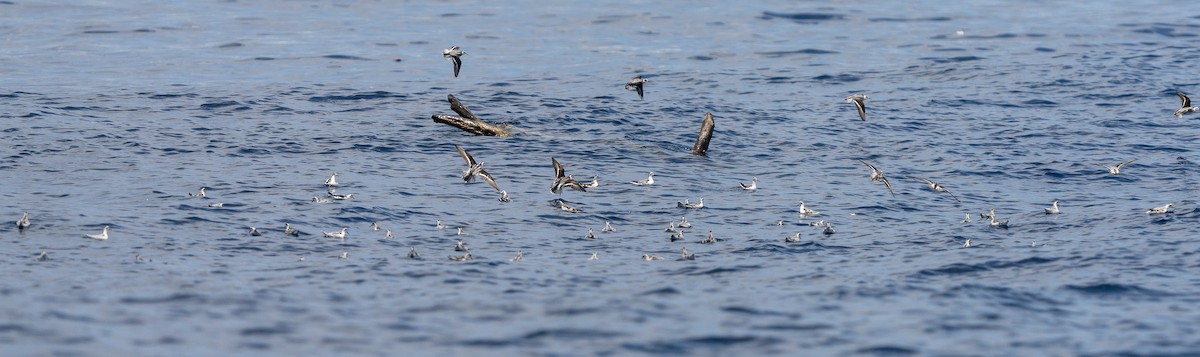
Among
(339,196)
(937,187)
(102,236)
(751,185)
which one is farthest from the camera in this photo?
(751,185)

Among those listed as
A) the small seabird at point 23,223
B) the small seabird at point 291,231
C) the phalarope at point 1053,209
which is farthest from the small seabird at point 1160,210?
the small seabird at point 23,223

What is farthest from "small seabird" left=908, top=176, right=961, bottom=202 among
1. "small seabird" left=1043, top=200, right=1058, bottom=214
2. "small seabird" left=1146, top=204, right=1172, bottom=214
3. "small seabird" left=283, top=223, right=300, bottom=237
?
"small seabird" left=283, top=223, right=300, bottom=237

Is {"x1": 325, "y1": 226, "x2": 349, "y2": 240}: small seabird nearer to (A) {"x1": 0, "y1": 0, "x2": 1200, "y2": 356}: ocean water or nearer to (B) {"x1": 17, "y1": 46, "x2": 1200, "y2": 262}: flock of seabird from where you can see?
(B) {"x1": 17, "y1": 46, "x2": 1200, "y2": 262}: flock of seabird

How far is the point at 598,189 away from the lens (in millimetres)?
33656

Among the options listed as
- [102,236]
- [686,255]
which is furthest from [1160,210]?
[102,236]

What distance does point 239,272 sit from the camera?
24.0 m

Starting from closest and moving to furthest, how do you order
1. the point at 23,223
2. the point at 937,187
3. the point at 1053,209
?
1. the point at 23,223
2. the point at 1053,209
3. the point at 937,187

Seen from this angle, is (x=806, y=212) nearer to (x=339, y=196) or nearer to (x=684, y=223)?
(x=684, y=223)

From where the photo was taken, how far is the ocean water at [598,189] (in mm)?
21031

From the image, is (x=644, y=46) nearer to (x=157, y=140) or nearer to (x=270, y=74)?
(x=270, y=74)

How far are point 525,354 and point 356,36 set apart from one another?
45.7 meters

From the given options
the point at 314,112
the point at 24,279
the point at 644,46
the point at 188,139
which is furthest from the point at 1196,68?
the point at 24,279

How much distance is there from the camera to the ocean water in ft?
69.0

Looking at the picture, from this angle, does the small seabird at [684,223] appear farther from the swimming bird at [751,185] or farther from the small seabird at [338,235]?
the small seabird at [338,235]
